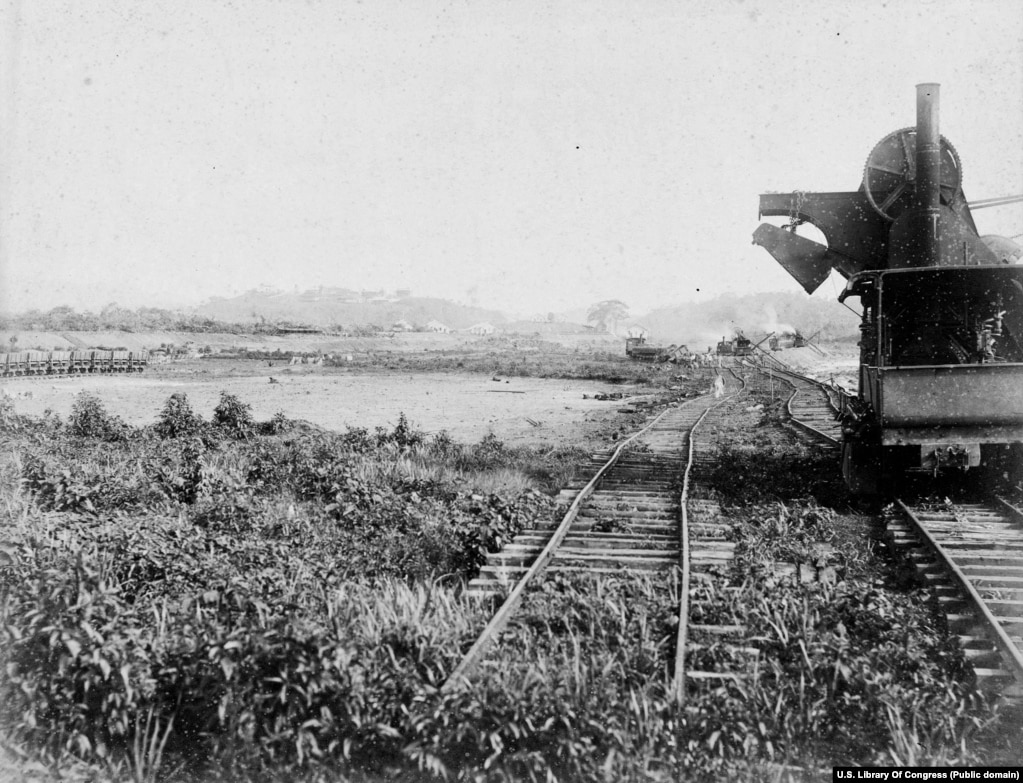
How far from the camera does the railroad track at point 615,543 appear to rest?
5797 millimetres

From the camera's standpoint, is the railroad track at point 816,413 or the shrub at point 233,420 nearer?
the railroad track at point 816,413

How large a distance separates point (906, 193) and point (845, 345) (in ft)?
313

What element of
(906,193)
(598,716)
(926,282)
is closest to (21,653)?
(598,716)

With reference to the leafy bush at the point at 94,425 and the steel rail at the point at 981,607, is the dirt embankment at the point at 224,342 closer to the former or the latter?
the leafy bush at the point at 94,425

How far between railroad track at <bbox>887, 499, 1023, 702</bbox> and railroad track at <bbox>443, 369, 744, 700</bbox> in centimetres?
177

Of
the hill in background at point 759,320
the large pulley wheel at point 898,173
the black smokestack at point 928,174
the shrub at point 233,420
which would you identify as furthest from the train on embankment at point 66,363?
the hill in background at point 759,320

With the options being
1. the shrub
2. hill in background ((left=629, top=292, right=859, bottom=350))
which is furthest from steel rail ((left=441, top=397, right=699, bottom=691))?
hill in background ((left=629, top=292, right=859, bottom=350))

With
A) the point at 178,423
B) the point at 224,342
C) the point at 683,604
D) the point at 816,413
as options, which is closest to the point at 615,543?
the point at 683,604

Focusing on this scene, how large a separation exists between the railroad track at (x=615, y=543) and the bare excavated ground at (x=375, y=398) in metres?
6.10

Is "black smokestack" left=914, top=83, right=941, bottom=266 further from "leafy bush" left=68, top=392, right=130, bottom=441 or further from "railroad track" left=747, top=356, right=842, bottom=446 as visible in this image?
"leafy bush" left=68, top=392, right=130, bottom=441

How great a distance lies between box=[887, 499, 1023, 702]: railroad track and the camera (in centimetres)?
495

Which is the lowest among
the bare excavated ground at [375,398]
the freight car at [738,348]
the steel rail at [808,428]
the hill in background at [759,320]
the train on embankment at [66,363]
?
the bare excavated ground at [375,398]

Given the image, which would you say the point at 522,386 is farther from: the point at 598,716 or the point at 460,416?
the point at 598,716

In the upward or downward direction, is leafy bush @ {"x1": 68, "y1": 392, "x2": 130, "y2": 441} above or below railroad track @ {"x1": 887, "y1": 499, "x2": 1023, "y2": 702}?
above
